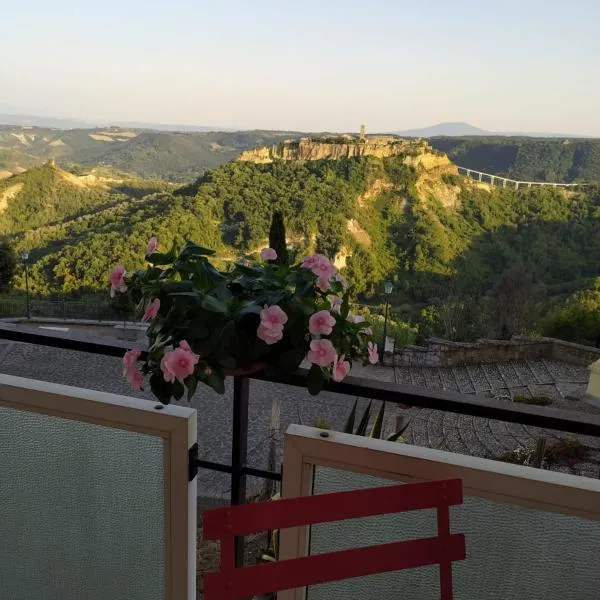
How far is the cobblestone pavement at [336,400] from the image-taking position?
25.0 ft

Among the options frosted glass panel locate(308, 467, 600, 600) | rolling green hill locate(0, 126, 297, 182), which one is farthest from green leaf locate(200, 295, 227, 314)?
rolling green hill locate(0, 126, 297, 182)

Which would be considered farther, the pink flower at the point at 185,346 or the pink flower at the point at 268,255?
the pink flower at the point at 268,255

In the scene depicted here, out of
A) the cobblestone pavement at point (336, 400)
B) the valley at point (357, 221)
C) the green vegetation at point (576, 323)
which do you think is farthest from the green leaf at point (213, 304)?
the valley at point (357, 221)

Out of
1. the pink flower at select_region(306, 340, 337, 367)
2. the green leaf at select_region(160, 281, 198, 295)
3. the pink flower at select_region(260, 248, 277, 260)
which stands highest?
the pink flower at select_region(260, 248, 277, 260)

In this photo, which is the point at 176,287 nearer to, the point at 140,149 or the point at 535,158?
the point at 535,158

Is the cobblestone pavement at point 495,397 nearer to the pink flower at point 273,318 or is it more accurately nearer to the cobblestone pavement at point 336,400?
the cobblestone pavement at point 336,400

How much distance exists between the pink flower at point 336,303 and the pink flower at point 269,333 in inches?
4.7

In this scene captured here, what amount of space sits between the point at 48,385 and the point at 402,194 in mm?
30461

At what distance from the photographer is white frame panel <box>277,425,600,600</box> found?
873 mm

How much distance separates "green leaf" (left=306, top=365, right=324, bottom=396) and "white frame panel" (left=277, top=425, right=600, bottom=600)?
0.09 m

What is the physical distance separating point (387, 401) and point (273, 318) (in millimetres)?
289

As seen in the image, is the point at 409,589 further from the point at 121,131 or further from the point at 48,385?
the point at 121,131

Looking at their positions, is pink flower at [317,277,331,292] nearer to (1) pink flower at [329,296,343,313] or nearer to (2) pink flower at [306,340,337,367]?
(1) pink flower at [329,296,343,313]

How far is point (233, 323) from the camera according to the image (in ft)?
2.83
